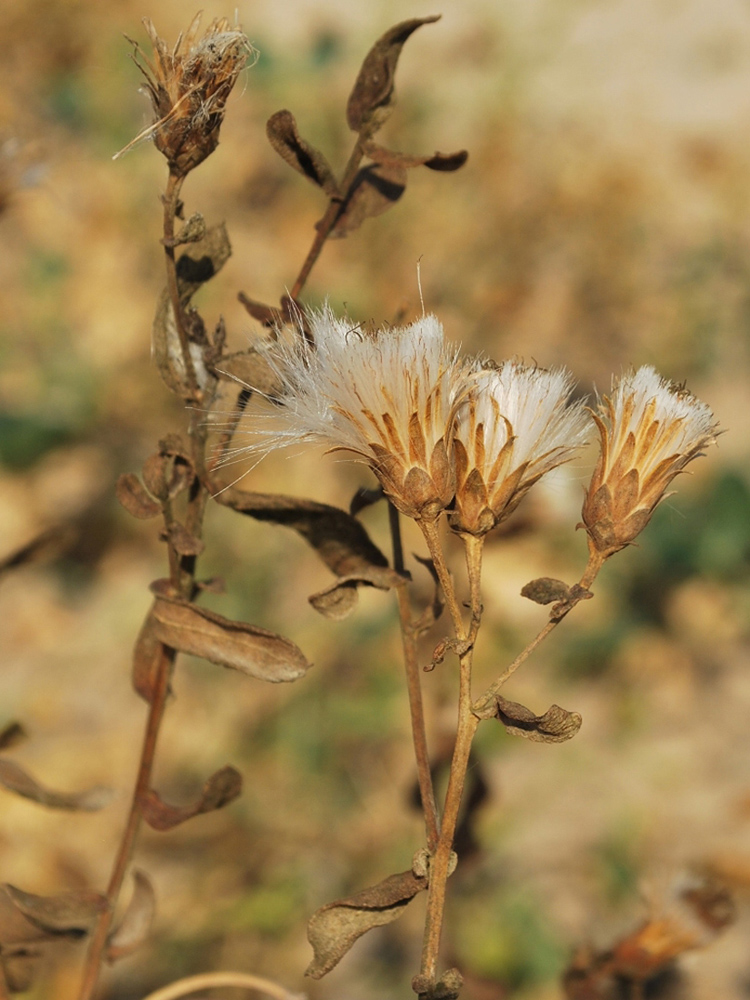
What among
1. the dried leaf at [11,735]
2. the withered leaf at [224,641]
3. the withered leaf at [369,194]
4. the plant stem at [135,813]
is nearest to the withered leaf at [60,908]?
the plant stem at [135,813]

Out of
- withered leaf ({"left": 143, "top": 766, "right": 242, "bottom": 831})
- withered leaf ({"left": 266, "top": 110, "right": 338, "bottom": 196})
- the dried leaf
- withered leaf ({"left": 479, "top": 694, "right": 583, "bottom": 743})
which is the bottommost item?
withered leaf ({"left": 479, "top": 694, "right": 583, "bottom": 743})

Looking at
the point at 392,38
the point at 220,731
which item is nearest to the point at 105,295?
the point at 220,731

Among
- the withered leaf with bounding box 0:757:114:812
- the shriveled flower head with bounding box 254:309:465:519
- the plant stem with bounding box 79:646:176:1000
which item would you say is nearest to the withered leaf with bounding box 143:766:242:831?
the plant stem with bounding box 79:646:176:1000

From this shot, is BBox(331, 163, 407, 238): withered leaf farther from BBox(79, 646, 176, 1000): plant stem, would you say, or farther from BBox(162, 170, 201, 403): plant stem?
BBox(79, 646, 176, 1000): plant stem

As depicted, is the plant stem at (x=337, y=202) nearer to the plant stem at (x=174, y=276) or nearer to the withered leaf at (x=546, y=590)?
the plant stem at (x=174, y=276)

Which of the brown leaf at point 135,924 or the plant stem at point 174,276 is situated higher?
the plant stem at point 174,276

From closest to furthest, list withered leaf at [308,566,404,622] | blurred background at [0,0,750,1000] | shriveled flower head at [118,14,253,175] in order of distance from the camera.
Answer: shriveled flower head at [118,14,253,175], withered leaf at [308,566,404,622], blurred background at [0,0,750,1000]

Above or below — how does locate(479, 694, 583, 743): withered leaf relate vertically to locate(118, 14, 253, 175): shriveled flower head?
below
